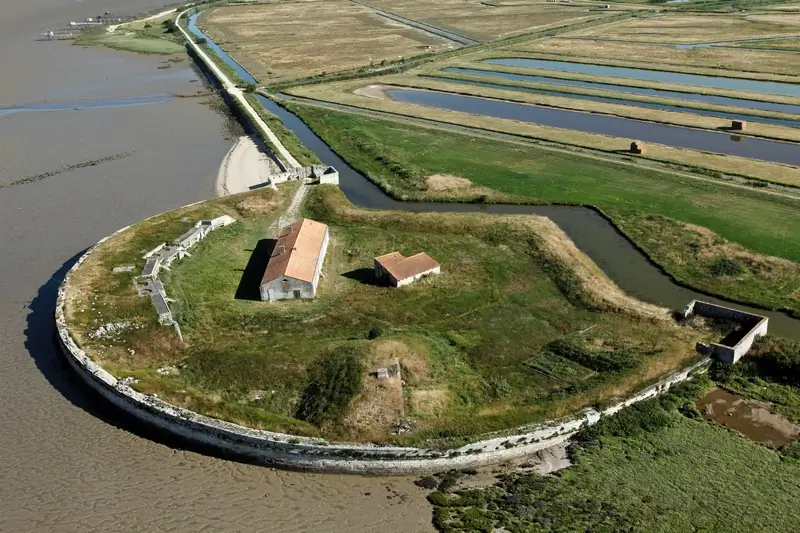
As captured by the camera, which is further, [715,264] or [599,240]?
[599,240]

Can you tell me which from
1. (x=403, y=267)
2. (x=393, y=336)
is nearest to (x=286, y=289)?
(x=403, y=267)

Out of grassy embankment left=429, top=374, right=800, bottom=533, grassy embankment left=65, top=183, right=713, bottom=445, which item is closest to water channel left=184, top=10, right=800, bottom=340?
grassy embankment left=65, top=183, right=713, bottom=445

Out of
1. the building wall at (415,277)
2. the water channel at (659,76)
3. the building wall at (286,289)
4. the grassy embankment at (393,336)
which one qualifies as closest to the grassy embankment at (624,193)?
the grassy embankment at (393,336)

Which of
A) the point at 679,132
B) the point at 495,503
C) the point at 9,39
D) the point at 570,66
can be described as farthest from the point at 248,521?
the point at 9,39

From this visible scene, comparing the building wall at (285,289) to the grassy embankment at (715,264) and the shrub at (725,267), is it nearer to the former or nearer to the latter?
the grassy embankment at (715,264)

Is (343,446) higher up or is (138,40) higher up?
(138,40)

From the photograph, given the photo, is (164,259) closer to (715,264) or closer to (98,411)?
(98,411)
